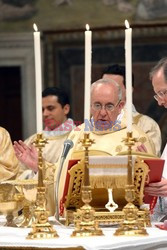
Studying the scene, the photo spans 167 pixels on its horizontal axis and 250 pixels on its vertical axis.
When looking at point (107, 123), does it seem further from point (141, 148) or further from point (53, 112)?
point (53, 112)

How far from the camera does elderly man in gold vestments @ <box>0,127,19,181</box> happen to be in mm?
6184

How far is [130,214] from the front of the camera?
446cm

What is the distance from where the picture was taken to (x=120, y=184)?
4.80 m

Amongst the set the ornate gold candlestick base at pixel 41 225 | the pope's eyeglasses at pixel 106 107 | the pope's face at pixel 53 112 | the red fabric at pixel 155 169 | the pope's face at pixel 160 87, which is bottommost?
the ornate gold candlestick base at pixel 41 225

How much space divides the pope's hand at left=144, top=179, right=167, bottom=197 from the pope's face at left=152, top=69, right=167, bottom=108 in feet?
2.52

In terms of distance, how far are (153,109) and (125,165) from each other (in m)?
7.40

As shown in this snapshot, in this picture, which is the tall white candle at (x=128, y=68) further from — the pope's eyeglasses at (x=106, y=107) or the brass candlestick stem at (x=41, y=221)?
the pope's eyeglasses at (x=106, y=107)

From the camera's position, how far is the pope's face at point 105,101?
5747mm

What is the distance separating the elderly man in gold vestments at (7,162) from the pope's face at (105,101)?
682 mm

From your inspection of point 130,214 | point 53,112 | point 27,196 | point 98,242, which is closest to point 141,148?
point 27,196

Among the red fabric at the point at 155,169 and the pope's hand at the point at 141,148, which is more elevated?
the pope's hand at the point at 141,148

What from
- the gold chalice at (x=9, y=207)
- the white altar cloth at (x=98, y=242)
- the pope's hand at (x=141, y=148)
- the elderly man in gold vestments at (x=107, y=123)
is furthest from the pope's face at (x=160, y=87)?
the white altar cloth at (x=98, y=242)

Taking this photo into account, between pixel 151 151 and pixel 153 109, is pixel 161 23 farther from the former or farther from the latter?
pixel 151 151

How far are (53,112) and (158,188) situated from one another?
424 centimetres
